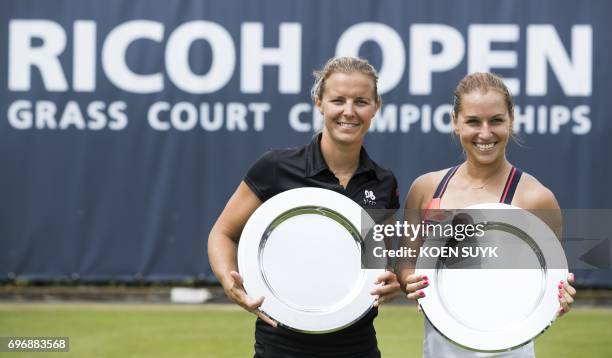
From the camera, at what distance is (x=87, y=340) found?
6.14 meters

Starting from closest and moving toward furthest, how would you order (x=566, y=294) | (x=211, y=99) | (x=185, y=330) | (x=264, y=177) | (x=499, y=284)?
(x=566, y=294), (x=499, y=284), (x=264, y=177), (x=185, y=330), (x=211, y=99)

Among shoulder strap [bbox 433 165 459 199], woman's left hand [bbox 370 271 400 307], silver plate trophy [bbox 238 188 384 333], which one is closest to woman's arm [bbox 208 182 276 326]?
silver plate trophy [bbox 238 188 384 333]

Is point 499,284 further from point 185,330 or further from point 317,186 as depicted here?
point 185,330

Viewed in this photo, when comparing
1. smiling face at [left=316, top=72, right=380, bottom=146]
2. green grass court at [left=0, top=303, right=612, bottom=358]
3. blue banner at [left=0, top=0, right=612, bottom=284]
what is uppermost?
smiling face at [left=316, top=72, right=380, bottom=146]

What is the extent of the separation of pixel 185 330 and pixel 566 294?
4329 millimetres

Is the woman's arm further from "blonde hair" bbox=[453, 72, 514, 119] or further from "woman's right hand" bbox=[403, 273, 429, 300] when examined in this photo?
"blonde hair" bbox=[453, 72, 514, 119]

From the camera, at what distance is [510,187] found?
2.77 m

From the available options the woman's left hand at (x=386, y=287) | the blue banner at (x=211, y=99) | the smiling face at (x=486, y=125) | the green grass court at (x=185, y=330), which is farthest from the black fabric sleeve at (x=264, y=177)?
the blue banner at (x=211, y=99)

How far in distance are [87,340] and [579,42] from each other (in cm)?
448

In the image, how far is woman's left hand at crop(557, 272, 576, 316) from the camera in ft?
8.43

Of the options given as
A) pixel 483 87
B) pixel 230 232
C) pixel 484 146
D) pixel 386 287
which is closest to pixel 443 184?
pixel 484 146

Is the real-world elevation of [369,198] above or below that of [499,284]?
above

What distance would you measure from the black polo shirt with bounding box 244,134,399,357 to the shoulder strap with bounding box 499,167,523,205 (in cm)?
37

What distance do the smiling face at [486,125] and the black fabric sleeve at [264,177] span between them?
0.59 meters
